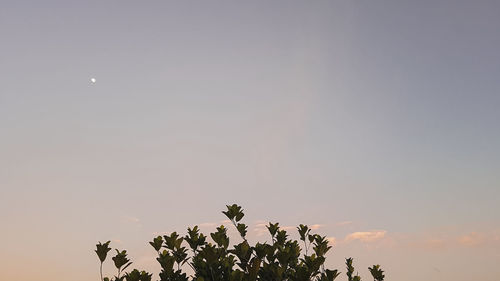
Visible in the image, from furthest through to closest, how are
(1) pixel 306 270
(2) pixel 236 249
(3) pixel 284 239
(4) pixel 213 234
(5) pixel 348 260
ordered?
(5) pixel 348 260 → (3) pixel 284 239 → (4) pixel 213 234 → (2) pixel 236 249 → (1) pixel 306 270

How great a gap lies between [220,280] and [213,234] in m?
1.70

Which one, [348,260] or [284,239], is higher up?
[284,239]

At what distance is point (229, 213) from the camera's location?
1187 cm

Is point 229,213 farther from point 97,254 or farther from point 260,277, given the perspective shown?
point 97,254

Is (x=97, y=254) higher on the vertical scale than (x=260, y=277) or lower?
higher

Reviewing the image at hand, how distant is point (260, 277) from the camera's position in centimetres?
918

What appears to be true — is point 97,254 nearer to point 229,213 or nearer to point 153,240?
point 153,240

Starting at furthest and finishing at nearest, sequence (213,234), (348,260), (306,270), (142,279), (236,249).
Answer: (348,260) → (213,234) → (236,249) → (306,270) → (142,279)

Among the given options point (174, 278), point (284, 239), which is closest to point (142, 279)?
point (174, 278)

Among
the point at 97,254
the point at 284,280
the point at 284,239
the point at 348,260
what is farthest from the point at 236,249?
the point at 348,260

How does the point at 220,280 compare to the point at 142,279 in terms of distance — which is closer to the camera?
the point at 142,279

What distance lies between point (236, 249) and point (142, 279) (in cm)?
246

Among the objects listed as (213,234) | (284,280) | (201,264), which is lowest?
(284,280)

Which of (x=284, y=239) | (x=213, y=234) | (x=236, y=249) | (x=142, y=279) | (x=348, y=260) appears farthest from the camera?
(x=348, y=260)
